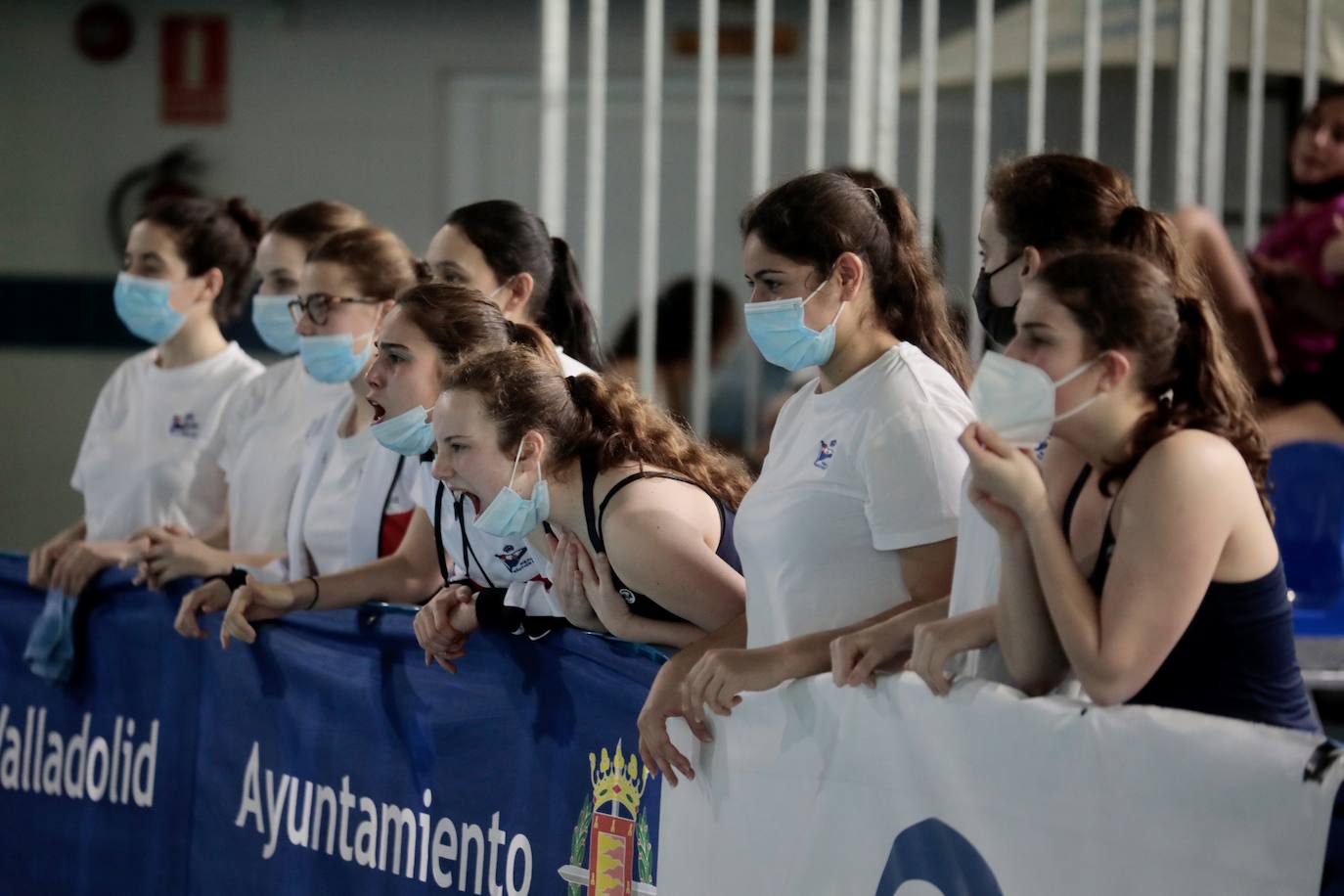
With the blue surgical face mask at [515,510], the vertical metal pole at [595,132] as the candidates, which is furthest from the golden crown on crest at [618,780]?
the vertical metal pole at [595,132]

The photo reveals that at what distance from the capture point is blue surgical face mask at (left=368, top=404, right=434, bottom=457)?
3379mm

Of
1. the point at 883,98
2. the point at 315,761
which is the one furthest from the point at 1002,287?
the point at 883,98

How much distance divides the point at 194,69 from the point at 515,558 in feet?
21.5

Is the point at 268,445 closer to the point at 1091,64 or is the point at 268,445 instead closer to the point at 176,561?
the point at 176,561

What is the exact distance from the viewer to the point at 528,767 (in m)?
2.97

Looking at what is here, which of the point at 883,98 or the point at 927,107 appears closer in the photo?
the point at 927,107

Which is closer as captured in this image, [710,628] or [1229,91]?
[710,628]

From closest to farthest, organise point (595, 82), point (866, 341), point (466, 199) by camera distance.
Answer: point (866, 341)
point (595, 82)
point (466, 199)

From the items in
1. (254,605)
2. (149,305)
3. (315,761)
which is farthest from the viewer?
(149,305)

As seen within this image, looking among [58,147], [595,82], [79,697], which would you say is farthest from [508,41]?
[79,697]

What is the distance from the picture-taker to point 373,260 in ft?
13.1

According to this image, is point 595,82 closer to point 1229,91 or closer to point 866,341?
point 1229,91

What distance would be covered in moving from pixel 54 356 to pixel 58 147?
103 centimetres

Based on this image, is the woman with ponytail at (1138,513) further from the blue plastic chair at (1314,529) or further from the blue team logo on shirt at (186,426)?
the blue team logo on shirt at (186,426)
